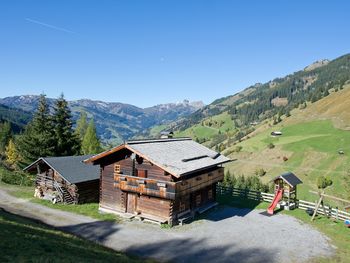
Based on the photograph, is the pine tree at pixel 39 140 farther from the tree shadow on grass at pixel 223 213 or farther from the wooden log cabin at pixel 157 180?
the tree shadow on grass at pixel 223 213

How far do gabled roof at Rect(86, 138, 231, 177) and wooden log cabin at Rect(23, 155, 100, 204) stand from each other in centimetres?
502

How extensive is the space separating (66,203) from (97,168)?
624cm

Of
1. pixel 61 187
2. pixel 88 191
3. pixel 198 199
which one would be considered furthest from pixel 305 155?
pixel 61 187

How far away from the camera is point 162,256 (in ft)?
74.9

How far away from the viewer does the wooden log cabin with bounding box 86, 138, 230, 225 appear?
29219 mm

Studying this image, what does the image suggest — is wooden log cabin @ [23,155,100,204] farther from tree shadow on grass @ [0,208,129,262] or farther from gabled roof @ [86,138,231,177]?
tree shadow on grass @ [0,208,129,262]

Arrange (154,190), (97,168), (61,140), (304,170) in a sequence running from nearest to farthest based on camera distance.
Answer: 1. (154,190)
2. (97,168)
3. (61,140)
4. (304,170)

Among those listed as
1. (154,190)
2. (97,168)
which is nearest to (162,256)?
(154,190)

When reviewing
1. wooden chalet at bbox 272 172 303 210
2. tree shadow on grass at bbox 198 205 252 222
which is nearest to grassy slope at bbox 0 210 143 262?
tree shadow on grass at bbox 198 205 252 222

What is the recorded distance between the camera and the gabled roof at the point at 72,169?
37225 millimetres

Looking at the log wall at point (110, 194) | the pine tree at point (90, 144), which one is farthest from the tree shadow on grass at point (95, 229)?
the pine tree at point (90, 144)

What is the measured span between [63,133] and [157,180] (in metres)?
32.2

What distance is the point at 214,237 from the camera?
26688 millimetres

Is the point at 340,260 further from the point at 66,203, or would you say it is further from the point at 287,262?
the point at 66,203
